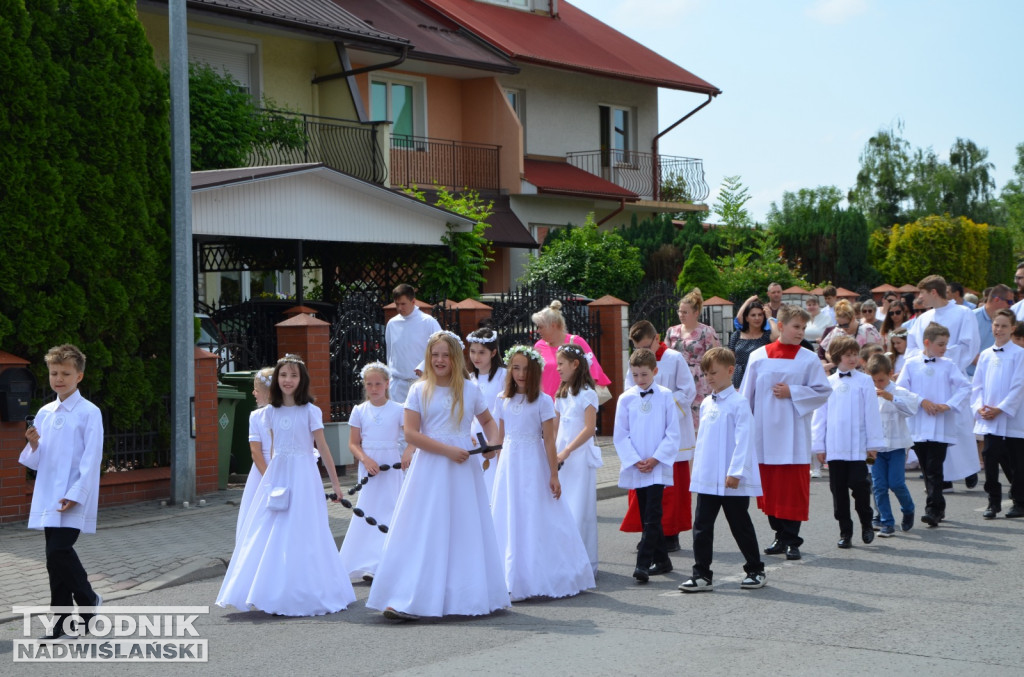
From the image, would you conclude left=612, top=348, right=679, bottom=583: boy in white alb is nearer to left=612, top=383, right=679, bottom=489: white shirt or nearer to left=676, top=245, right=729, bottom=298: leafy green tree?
left=612, top=383, right=679, bottom=489: white shirt

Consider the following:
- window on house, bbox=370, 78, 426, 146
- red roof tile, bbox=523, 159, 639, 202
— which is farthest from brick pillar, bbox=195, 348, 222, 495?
red roof tile, bbox=523, 159, 639, 202

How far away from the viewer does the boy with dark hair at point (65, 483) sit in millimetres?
7125

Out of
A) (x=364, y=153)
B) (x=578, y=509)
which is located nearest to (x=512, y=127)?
(x=364, y=153)

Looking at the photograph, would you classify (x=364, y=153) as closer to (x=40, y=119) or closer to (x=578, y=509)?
(x=40, y=119)

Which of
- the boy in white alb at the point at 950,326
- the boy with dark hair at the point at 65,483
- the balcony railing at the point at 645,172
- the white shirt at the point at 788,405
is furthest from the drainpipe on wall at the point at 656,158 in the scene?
the boy with dark hair at the point at 65,483

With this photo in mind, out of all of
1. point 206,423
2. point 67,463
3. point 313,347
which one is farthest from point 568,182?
point 67,463

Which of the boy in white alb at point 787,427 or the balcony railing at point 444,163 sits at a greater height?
the balcony railing at point 444,163

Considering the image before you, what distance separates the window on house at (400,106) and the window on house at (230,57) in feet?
13.3

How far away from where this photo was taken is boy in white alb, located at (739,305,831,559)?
359 inches

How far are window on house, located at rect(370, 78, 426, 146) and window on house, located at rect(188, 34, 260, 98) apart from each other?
404cm

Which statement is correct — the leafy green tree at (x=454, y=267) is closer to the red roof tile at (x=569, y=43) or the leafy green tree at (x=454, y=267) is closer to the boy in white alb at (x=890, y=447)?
→ the red roof tile at (x=569, y=43)

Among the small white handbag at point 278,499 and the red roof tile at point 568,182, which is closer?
the small white handbag at point 278,499

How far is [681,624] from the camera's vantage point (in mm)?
6969

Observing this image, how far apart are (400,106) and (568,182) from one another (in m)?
4.42
